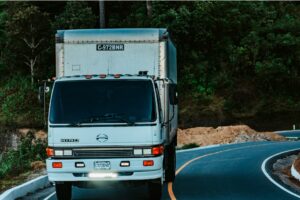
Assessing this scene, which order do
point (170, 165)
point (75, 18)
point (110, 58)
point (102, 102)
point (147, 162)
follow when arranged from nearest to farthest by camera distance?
point (147, 162) → point (102, 102) → point (110, 58) → point (170, 165) → point (75, 18)

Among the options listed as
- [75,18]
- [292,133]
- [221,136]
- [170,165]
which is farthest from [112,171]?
[75,18]

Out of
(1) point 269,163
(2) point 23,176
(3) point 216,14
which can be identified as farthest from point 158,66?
(3) point 216,14

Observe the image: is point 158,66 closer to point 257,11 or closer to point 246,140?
point 246,140

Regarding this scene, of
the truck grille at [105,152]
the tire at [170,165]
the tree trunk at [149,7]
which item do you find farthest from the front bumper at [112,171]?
the tree trunk at [149,7]

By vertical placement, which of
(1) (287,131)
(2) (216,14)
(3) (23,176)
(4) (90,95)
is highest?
(2) (216,14)

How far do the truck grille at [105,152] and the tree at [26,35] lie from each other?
1649 inches

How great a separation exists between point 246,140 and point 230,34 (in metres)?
18.8

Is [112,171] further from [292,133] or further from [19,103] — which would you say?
[19,103]

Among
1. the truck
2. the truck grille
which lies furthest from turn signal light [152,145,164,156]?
the truck grille

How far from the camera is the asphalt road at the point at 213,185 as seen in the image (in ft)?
51.2

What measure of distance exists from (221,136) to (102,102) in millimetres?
31087

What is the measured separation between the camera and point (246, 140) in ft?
145

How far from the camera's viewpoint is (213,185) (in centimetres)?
1831

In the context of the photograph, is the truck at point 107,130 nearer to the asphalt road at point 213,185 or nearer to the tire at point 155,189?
the tire at point 155,189
